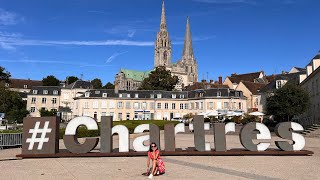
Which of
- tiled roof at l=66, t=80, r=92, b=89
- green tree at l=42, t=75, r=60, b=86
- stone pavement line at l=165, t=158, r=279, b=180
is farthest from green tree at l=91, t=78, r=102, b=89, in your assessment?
stone pavement line at l=165, t=158, r=279, b=180

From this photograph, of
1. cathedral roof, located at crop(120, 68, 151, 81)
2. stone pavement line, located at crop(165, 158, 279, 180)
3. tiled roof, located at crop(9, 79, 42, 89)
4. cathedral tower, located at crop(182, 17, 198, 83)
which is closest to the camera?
stone pavement line, located at crop(165, 158, 279, 180)

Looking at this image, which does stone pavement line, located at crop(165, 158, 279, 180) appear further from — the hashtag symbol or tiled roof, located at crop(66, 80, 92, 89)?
tiled roof, located at crop(66, 80, 92, 89)

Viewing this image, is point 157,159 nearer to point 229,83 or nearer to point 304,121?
point 304,121

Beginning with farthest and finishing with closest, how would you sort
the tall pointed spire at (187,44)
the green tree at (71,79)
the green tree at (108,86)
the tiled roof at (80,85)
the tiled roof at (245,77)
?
the tall pointed spire at (187,44) → the green tree at (108,86) → the green tree at (71,79) → the tiled roof at (245,77) → the tiled roof at (80,85)

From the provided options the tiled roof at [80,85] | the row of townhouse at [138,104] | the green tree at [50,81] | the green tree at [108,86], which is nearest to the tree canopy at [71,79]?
the green tree at [50,81]

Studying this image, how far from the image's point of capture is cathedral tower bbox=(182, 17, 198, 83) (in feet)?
554

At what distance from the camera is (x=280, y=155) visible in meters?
18.5

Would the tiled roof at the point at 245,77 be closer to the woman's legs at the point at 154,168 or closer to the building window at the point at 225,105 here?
the building window at the point at 225,105

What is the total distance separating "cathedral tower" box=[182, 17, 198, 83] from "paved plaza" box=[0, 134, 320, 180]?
152430 mm

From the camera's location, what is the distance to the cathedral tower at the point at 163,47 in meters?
166

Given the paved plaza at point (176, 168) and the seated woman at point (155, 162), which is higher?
the seated woman at point (155, 162)

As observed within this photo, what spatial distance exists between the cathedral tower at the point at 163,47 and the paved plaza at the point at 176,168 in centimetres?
15026

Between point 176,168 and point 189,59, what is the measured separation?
158 meters

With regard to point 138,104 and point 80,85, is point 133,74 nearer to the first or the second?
point 80,85
